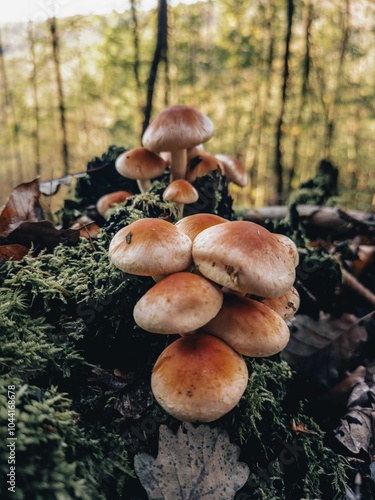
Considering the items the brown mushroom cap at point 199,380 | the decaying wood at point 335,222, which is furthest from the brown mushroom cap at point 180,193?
the decaying wood at point 335,222

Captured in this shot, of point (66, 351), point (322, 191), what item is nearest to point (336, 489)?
point (66, 351)

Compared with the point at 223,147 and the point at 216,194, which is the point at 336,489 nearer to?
the point at 216,194

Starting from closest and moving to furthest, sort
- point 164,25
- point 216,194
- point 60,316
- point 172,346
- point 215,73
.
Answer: point 172,346
point 60,316
point 216,194
point 164,25
point 215,73

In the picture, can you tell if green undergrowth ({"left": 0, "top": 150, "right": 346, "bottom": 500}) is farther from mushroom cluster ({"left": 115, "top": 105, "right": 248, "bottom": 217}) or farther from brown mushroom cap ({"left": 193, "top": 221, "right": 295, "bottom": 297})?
mushroom cluster ({"left": 115, "top": 105, "right": 248, "bottom": 217})

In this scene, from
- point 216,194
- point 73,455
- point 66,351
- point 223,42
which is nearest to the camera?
point 73,455

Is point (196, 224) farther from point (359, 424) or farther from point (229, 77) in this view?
point (229, 77)

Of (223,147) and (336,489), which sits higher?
(336,489)

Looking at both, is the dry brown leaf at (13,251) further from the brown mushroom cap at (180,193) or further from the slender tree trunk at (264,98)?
the slender tree trunk at (264,98)
